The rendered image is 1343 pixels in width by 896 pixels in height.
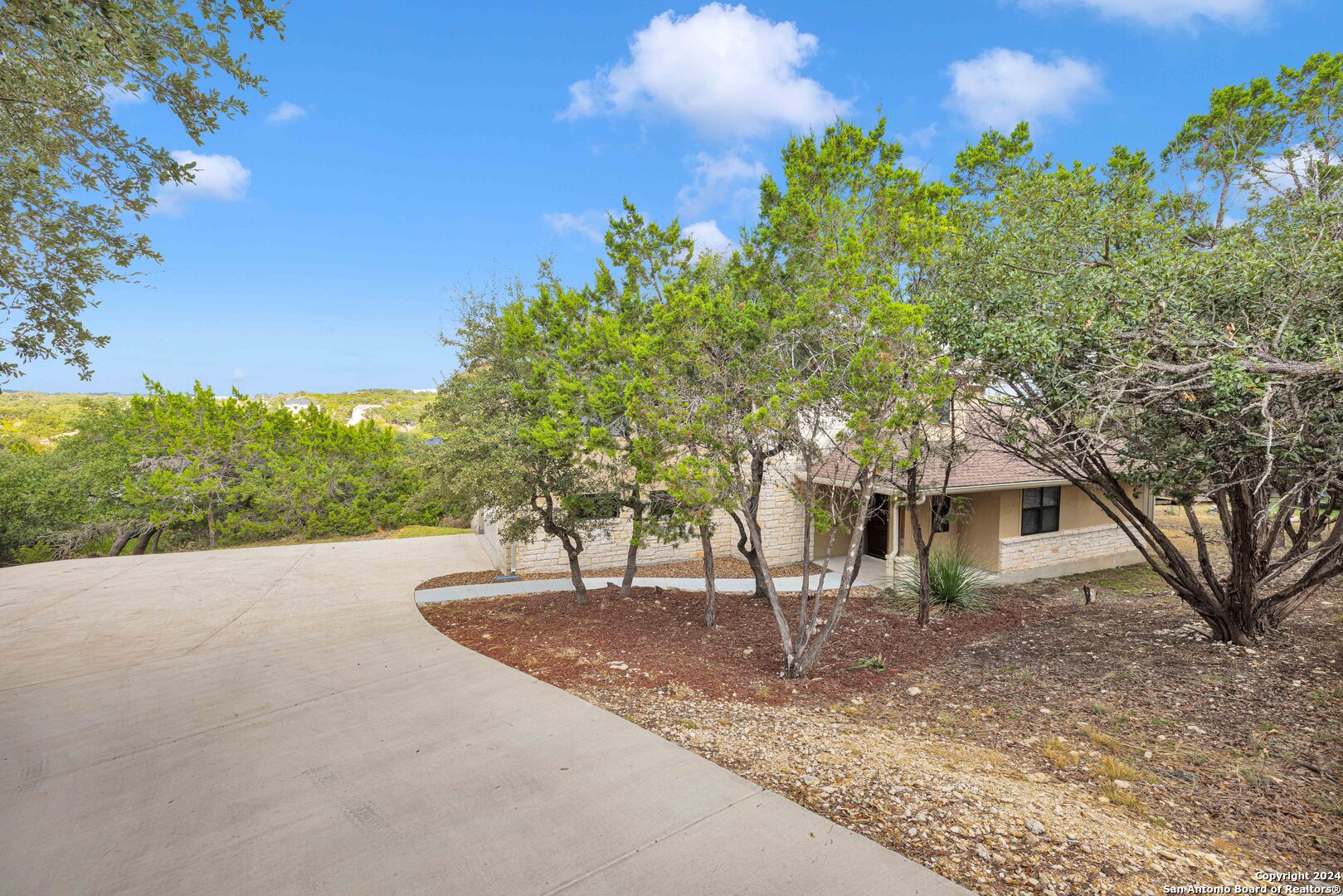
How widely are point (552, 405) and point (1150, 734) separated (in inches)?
271

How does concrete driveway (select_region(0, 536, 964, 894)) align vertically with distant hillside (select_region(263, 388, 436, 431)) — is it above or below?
below

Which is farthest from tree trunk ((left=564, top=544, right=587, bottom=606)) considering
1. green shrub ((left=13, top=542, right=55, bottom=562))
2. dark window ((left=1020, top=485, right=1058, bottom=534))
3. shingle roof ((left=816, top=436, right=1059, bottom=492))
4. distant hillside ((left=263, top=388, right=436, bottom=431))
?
distant hillside ((left=263, top=388, right=436, bottom=431))

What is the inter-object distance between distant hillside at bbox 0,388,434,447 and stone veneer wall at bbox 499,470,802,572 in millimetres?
3734

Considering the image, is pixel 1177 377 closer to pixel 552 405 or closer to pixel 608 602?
pixel 552 405

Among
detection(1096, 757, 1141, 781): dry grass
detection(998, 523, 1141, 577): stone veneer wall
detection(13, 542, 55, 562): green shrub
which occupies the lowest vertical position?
detection(13, 542, 55, 562): green shrub

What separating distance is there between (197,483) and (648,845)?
1951 centimetres

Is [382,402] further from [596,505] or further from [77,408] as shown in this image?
[596,505]

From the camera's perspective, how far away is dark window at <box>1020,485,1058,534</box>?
13.6 m

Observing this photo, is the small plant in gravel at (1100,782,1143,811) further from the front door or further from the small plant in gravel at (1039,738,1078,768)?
the front door

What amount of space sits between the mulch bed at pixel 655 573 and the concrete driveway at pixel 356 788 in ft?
13.1

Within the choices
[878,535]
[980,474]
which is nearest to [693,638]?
[980,474]

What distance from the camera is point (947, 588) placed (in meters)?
9.90

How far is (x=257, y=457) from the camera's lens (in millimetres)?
18500

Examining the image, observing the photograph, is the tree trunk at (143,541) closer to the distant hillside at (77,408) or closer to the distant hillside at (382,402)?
the distant hillside at (77,408)
